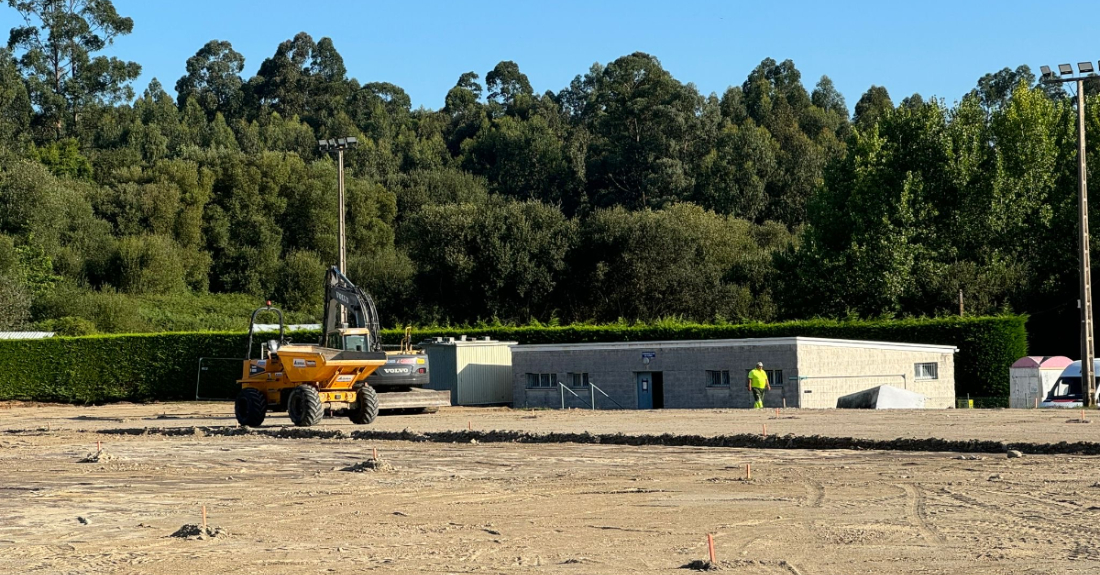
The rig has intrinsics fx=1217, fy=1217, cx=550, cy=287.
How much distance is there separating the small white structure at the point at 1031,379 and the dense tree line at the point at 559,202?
10.7 m

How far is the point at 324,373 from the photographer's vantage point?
1191 inches

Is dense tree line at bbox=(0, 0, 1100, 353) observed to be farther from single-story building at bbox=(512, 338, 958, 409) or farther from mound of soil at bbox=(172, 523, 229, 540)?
mound of soil at bbox=(172, 523, 229, 540)

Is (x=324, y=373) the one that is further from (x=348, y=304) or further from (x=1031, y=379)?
(x=1031, y=379)

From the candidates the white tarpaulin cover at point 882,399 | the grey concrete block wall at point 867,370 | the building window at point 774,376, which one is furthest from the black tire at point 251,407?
the white tarpaulin cover at point 882,399

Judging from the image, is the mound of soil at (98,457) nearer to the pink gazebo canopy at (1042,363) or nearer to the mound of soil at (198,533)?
the mound of soil at (198,533)

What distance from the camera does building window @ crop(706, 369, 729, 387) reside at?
40500 mm

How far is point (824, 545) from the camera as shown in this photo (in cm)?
1240

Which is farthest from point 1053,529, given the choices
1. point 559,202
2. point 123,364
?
point 559,202

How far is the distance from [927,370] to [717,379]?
25.2 feet

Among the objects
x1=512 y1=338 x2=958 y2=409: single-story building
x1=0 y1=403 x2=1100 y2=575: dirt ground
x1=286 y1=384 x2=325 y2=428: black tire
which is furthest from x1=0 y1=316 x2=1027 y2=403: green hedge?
x1=0 y1=403 x2=1100 y2=575: dirt ground

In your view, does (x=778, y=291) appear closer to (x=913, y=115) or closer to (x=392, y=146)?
(x=913, y=115)

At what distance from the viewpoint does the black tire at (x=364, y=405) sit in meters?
31.2

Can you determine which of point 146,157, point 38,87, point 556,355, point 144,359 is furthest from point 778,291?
point 38,87

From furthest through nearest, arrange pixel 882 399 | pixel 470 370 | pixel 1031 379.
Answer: pixel 470 370 → pixel 1031 379 → pixel 882 399
